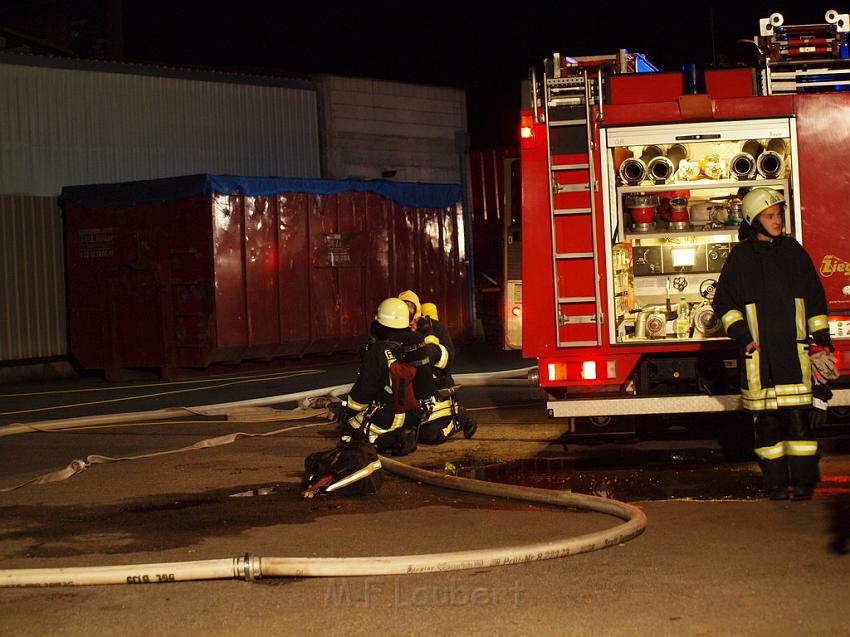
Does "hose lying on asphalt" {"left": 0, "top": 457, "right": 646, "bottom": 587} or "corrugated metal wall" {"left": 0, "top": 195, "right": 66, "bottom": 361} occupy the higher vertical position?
"corrugated metal wall" {"left": 0, "top": 195, "right": 66, "bottom": 361}

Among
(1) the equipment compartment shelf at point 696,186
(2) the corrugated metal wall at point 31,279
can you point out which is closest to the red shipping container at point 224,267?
(2) the corrugated metal wall at point 31,279

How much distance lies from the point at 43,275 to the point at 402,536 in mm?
14281

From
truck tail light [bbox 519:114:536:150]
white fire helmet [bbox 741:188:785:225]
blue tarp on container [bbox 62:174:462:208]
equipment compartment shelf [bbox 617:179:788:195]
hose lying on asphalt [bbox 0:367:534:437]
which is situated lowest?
hose lying on asphalt [bbox 0:367:534:437]

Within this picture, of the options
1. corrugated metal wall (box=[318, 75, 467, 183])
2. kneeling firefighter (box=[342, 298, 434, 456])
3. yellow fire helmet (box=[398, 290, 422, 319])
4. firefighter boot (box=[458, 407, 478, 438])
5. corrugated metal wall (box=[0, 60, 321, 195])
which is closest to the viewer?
kneeling firefighter (box=[342, 298, 434, 456])

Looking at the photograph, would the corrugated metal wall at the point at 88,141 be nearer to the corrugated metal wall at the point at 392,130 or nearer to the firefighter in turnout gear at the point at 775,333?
the corrugated metal wall at the point at 392,130

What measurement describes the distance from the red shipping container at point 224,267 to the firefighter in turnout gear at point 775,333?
11.0 m

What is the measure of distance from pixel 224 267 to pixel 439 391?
7897mm

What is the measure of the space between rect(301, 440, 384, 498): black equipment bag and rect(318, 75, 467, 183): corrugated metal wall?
54.9ft

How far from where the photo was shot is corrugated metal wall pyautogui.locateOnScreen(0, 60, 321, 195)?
63.9 ft

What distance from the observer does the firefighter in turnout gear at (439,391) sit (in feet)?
33.4

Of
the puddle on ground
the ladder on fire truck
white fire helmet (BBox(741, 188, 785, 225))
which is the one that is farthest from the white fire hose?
the ladder on fire truck

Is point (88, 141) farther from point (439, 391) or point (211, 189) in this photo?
point (439, 391)

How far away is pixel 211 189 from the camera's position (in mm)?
17359

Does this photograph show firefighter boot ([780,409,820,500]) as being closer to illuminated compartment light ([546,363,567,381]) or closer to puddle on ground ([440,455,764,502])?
puddle on ground ([440,455,764,502])
